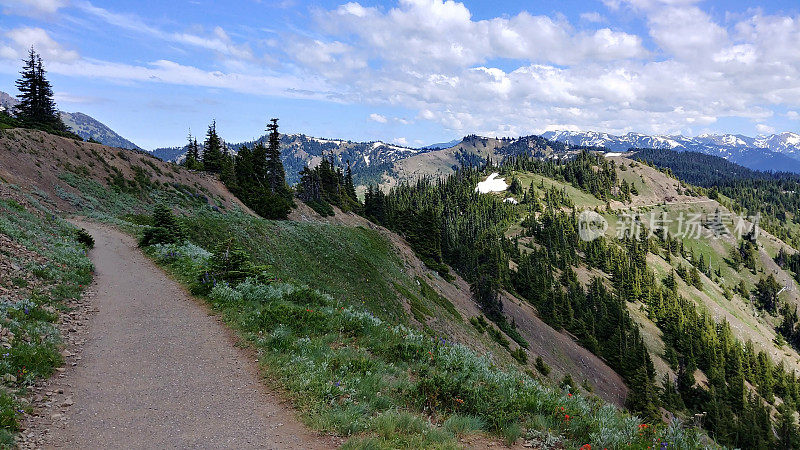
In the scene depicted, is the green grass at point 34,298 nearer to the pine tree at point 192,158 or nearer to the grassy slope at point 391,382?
the grassy slope at point 391,382

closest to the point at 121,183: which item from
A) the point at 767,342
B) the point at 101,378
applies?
the point at 101,378

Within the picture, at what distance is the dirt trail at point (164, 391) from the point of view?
22.8 feet

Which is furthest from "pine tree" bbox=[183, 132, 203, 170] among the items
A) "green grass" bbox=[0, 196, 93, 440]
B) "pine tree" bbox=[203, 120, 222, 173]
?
"green grass" bbox=[0, 196, 93, 440]

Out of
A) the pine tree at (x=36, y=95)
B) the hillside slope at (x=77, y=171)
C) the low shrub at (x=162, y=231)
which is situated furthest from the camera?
the pine tree at (x=36, y=95)

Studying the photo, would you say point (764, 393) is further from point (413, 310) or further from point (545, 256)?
point (413, 310)

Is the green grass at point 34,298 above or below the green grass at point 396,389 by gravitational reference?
above

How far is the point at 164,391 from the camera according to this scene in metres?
8.60

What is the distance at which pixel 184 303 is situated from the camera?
15.2 metres

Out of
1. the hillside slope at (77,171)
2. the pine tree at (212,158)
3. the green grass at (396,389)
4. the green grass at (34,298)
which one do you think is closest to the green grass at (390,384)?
the green grass at (396,389)

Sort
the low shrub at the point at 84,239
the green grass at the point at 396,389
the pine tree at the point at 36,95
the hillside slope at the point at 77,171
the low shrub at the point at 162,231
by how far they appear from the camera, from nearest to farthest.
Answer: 1. the green grass at the point at 396,389
2. the low shrub at the point at 84,239
3. the low shrub at the point at 162,231
4. the hillside slope at the point at 77,171
5. the pine tree at the point at 36,95

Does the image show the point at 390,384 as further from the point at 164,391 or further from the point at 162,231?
the point at 162,231

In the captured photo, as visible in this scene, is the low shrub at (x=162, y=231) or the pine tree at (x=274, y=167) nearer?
the low shrub at (x=162, y=231)

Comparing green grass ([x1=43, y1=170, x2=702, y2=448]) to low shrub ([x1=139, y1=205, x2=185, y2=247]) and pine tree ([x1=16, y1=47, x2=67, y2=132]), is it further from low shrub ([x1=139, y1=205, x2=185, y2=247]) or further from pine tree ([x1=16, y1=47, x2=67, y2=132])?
pine tree ([x1=16, y1=47, x2=67, y2=132])

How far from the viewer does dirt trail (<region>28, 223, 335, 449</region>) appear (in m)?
6.94
